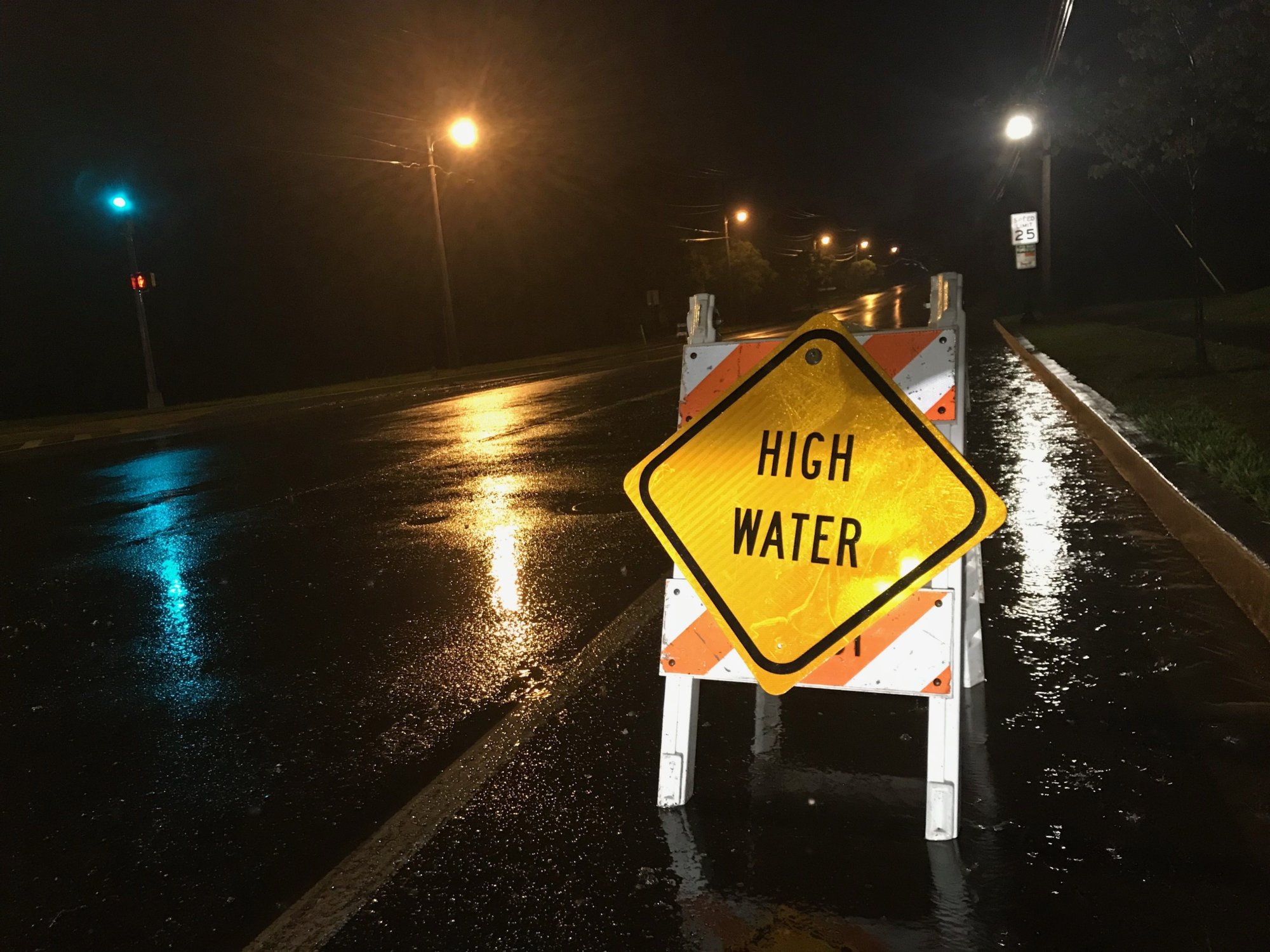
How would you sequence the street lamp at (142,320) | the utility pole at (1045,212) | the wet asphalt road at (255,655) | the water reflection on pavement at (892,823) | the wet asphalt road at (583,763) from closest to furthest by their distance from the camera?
the water reflection on pavement at (892,823)
the wet asphalt road at (583,763)
the wet asphalt road at (255,655)
the street lamp at (142,320)
the utility pole at (1045,212)

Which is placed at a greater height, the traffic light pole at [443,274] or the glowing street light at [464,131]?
the glowing street light at [464,131]

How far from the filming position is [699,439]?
12.4ft

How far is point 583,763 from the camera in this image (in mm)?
4250

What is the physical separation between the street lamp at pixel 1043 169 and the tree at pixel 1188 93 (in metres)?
13.9

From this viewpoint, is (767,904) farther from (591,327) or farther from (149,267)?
(591,327)

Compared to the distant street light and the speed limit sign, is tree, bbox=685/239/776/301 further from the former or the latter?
the speed limit sign

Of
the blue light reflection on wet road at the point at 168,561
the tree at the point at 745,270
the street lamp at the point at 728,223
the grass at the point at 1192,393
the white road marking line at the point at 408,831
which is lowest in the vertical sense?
the blue light reflection on wet road at the point at 168,561

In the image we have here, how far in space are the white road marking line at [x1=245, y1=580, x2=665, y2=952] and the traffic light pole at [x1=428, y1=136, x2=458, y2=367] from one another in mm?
29609

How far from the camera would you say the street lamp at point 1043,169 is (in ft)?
101

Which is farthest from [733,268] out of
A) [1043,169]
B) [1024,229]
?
[1043,169]

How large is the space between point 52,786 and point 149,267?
105 feet

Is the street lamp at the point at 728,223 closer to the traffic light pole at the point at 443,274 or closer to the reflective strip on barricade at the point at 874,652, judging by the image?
the traffic light pole at the point at 443,274

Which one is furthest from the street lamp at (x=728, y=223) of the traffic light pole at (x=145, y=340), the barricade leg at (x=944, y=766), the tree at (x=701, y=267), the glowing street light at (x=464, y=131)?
the barricade leg at (x=944, y=766)

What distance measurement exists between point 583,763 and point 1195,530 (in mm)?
4582
